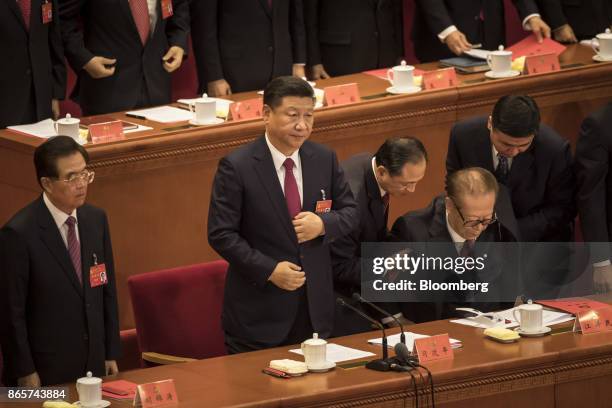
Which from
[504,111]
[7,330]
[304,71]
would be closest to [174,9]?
[304,71]

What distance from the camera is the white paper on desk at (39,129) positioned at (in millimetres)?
5613

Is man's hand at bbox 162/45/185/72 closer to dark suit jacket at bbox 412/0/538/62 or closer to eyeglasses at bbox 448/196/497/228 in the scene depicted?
dark suit jacket at bbox 412/0/538/62

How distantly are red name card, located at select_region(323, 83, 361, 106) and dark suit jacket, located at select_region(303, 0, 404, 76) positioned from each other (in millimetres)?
916

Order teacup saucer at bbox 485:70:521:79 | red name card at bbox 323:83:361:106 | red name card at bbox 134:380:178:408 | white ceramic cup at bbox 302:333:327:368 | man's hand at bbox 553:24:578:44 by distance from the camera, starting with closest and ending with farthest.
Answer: red name card at bbox 134:380:178:408, white ceramic cup at bbox 302:333:327:368, red name card at bbox 323:83:361:106, teacup saucer at bbox 485:70:521:79, man's hand at bbox 553:24:578:44

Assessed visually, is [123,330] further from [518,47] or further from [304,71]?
[518,47]

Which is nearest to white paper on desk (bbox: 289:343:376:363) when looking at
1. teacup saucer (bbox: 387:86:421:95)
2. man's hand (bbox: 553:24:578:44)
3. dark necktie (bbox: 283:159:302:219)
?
dark necktie (bbox: 283:159:302:219)

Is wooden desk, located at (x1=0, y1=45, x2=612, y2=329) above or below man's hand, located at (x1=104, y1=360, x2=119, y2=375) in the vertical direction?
above

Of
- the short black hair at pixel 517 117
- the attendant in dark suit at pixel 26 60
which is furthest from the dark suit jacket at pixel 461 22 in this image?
the attendant in dark suit at pixel 26 60

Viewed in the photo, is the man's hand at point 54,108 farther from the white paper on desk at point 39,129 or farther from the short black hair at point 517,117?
the short black hair at point 517,117

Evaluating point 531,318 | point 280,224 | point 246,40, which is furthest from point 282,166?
point 246,40

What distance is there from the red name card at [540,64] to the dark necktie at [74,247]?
257 centimetres

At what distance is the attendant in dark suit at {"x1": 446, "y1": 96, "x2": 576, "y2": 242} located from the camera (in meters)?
5.38

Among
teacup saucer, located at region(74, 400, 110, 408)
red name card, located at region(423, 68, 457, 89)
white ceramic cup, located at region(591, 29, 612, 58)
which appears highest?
white ceramic cup, located at region(591, 29, 612, 58)

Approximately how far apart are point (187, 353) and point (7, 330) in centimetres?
74
